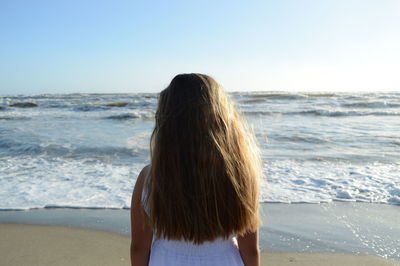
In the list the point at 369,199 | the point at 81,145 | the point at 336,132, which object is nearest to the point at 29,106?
the point at 81,145

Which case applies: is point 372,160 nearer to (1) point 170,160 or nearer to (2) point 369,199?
(2) point 369,199

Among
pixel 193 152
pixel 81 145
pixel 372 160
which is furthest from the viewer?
pixel 81 145

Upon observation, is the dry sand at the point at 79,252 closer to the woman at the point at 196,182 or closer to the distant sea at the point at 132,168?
the distant sea at the point at 132,168

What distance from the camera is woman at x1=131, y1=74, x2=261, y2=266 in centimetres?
153

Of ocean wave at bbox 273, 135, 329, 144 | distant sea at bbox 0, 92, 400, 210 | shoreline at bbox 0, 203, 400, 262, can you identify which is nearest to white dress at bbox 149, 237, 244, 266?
shoreline at bbox 0, 203, 400, 262

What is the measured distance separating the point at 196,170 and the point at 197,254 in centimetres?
37

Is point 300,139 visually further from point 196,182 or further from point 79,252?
point 196,182

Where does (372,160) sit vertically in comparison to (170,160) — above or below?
below

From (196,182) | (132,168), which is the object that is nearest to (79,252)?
(196,182)

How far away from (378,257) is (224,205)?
8.75 feet

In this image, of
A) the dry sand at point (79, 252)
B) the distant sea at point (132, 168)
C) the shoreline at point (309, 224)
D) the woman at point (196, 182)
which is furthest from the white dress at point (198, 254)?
the distant sea at point (132, 168)

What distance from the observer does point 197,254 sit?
159 centimetres

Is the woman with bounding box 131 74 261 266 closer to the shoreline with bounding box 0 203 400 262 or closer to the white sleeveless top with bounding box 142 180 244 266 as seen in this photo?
the white sleeveless top with bounding box 142 180 244 266

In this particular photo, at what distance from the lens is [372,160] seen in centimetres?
799
